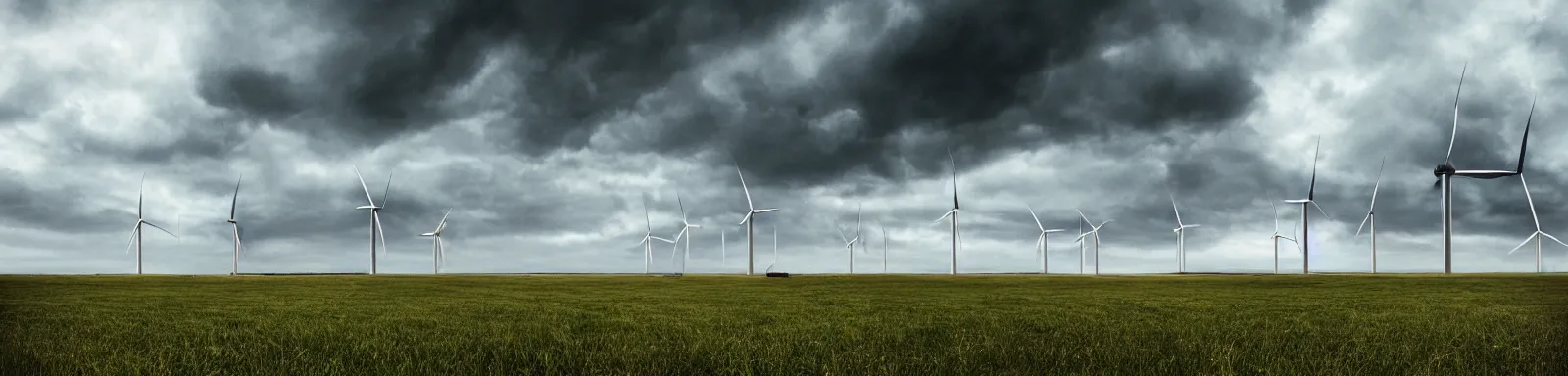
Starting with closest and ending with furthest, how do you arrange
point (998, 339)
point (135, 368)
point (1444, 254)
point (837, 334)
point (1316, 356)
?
1. point (135, 368)
2. point (1316, 356)
3. point (998, 339)
4. point (837, 334)
5. point (1444, 254)

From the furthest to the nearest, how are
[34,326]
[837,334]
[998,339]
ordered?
[34,326] → [837,334] → [998,339]

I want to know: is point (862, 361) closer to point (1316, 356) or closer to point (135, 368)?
point (1316, 356)

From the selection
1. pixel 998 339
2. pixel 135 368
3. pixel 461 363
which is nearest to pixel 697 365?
pixel 461 363

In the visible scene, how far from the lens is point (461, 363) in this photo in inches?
367

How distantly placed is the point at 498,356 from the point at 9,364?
529 centimetres

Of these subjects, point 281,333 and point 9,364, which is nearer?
point 9,364

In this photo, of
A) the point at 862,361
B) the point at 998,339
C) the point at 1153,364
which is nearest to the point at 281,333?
the point at 862,361

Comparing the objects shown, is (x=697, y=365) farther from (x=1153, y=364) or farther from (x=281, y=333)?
(x=281, y=333)

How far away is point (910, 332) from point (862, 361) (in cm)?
408

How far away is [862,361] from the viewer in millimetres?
9484

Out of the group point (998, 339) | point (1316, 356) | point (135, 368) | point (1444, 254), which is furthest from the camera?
point (1444, 254)

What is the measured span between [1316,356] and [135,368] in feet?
42.9

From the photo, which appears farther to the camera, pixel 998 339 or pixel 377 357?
pixel 998 339

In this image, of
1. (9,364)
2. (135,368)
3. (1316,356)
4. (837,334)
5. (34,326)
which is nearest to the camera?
(135,368)
